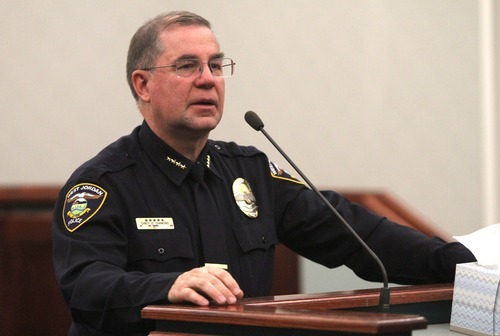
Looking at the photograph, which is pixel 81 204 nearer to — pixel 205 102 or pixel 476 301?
pixel 205 102

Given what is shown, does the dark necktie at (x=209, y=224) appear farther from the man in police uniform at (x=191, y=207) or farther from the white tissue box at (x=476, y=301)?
the white tissue box at (x=476, y=301)

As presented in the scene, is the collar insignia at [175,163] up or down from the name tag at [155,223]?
up

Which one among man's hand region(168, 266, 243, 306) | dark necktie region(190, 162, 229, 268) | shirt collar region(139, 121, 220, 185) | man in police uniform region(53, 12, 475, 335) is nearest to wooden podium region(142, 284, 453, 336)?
man's hand region(168, 266, 243, 306)

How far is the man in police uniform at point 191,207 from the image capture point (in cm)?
206

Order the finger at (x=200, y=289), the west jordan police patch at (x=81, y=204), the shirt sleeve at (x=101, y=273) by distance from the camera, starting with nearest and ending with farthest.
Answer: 1. the finger at (x=200, y=289)
2. the shirt sleeve at (x=101, y=273)
3. the west jordan police patch at (x=81, y=204)

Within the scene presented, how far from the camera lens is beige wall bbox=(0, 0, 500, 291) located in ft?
10.8

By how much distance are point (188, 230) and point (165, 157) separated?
0.63 feet

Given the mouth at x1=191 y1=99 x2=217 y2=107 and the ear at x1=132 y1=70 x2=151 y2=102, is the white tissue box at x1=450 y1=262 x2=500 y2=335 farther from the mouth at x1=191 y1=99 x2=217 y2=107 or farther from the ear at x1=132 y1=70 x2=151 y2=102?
the ear at x1=132 y1=70 x2=151 y2=102

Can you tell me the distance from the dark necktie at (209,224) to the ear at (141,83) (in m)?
0.21

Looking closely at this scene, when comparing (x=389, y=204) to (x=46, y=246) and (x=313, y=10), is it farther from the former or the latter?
(x=46, y=246)

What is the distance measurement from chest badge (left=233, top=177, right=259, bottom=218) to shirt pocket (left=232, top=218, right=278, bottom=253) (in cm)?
2

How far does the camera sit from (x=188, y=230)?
2186 mm

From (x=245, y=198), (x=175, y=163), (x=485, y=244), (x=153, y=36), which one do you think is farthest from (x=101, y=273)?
(x=485, y=244)

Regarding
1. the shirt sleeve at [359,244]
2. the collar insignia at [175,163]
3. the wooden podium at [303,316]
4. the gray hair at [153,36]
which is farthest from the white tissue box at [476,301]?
the gray hair at [153,36]
